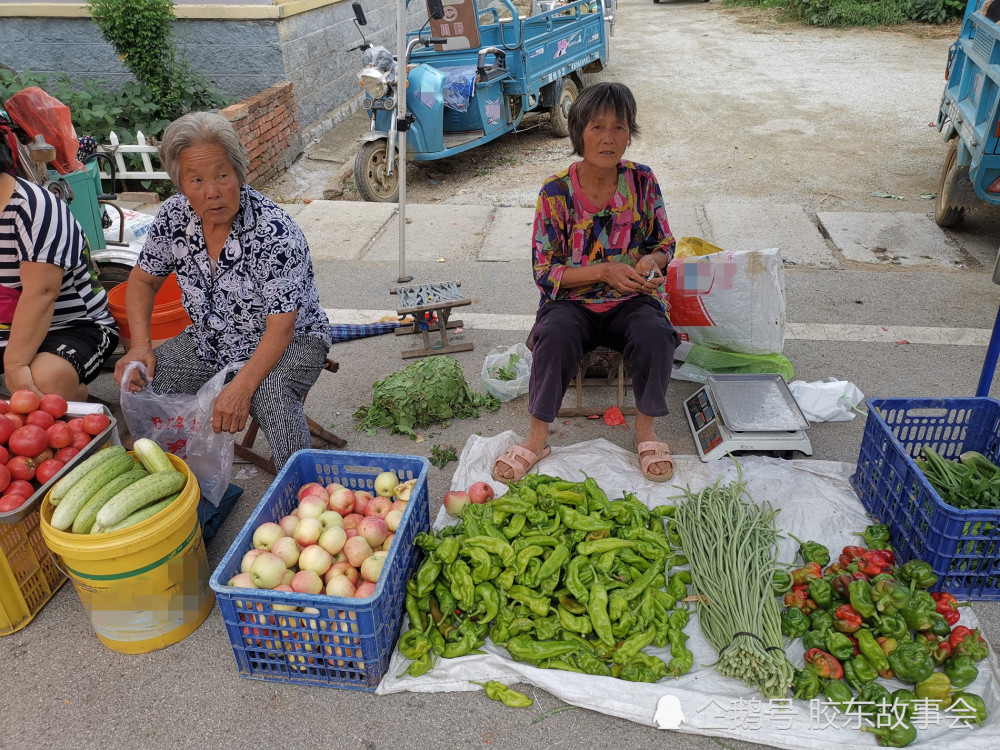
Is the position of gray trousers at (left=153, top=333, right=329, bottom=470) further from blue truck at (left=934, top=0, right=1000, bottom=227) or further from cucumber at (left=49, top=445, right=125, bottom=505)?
blue truck at (left=934, top=0, right=1000, bottom=227)

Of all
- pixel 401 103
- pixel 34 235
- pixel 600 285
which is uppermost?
pixel 401 103

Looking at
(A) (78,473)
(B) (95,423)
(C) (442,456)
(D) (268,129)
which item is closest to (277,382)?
(B) (95,423)

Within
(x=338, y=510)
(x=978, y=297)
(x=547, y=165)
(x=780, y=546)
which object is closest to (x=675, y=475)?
(x=780, y=546)

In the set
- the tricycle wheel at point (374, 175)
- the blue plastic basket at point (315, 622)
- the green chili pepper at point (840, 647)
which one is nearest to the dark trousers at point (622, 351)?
the blue plastic basket at point (315, 622)

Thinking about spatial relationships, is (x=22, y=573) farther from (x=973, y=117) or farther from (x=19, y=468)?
(x=973, y=117)

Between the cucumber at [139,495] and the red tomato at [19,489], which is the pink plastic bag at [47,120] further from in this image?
the cucumber at [139,495]

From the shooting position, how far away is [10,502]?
2.26 metres

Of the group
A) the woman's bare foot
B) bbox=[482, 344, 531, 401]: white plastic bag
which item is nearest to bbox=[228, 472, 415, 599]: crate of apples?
the woman's bare foot

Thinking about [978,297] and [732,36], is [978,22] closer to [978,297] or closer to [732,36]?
[978,297]

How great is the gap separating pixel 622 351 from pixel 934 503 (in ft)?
4.35

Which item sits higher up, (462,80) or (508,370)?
(462,80)

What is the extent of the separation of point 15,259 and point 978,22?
6074 mm

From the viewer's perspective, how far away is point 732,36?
1503 cm

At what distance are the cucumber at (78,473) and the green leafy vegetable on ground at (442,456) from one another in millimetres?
1292
